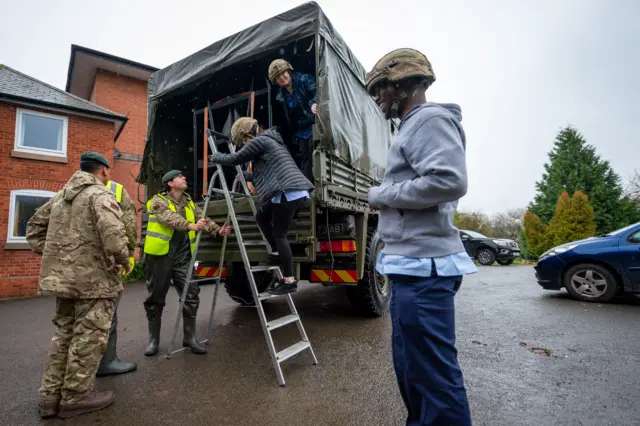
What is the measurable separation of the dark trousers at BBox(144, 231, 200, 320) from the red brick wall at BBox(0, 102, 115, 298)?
7.33m

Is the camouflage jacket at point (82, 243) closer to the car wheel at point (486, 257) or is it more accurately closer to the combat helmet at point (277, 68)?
the combat helmet at point (277, 68)

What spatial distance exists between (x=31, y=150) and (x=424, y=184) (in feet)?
36.3

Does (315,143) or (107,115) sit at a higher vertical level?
(107,115)

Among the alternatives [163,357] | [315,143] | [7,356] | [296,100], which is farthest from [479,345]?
[7,356]

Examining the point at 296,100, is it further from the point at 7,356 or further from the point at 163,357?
the point at 7,356

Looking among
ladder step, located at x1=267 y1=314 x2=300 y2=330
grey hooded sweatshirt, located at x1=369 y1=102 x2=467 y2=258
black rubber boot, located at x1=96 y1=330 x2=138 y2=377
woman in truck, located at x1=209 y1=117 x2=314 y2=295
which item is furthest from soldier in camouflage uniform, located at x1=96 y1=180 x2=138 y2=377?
grey hooded sweatshirt, located at x1=369 y1=102 x2=467 y2=258

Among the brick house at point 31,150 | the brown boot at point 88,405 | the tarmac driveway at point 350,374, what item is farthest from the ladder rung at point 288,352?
the brick house at point 31,150

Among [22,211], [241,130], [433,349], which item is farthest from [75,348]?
[22,211]

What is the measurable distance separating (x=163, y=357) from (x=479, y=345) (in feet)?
10.5

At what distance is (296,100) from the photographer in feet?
14.6

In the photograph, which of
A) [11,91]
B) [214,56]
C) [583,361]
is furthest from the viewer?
[11,91]

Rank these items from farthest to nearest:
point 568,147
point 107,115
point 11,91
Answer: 1. point 568,147
2. point 107,115
3. point 11,91

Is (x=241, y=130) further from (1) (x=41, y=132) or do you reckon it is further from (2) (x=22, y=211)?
(1) (x=41, y=132)

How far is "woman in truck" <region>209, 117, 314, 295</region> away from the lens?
304 centimetres
